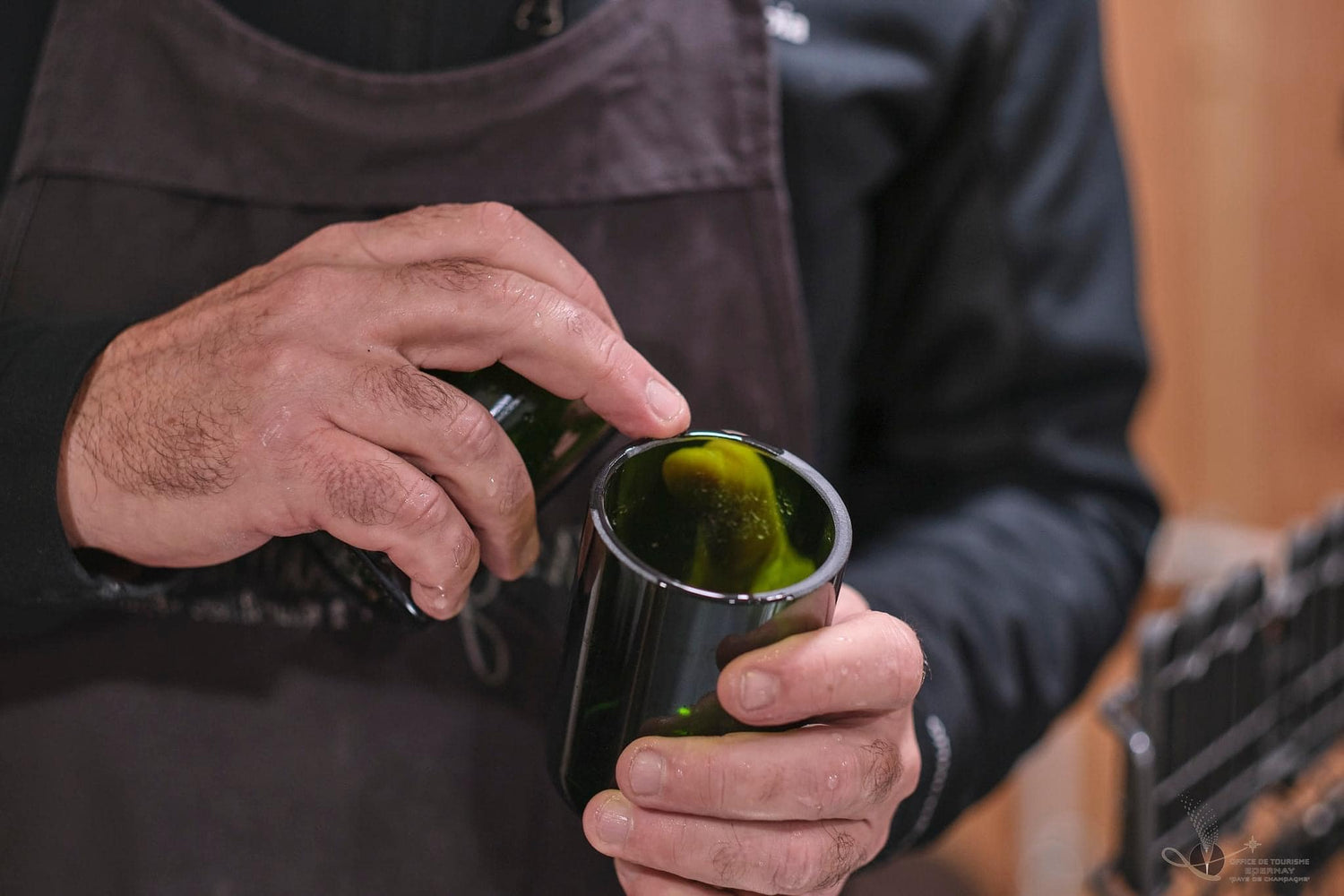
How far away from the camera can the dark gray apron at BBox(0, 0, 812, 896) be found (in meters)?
0.51

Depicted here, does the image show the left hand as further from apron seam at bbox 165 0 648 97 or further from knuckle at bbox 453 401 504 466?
apron seam at bbox 165 0 648 97

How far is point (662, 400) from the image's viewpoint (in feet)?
1.35

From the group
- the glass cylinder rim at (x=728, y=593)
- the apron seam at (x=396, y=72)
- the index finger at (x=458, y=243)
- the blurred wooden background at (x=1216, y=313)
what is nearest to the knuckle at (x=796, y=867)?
the glass cylinder rim at (x=728, y=593)

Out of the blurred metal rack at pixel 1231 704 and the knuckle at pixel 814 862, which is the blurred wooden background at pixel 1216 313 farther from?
the knuckle at pixel 814 862

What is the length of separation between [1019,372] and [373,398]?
52 cm

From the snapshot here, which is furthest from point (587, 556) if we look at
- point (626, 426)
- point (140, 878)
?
point (140, 878)

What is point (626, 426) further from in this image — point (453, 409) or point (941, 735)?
point (941, 735)

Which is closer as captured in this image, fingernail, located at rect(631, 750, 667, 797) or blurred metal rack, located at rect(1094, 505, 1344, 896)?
fingernail, located at rect(631, 750, 667, 797)

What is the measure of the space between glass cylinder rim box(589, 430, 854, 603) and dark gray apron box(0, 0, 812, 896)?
135 mm

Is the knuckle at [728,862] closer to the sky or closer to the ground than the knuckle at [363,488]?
closer to the ground

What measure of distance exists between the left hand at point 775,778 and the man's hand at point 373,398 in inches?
3.9

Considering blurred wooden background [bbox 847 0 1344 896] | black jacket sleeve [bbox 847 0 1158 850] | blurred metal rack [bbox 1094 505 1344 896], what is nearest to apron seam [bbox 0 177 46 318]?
black jacket sleeve [bbox 847 0 1158 850]

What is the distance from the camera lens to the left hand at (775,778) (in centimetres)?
38

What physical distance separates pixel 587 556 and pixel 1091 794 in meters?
1.36
